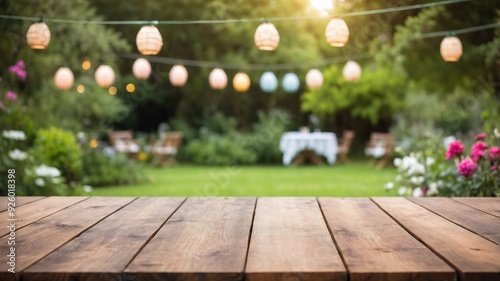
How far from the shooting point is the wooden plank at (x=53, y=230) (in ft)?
5.06

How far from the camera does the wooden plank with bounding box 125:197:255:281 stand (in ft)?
4.54

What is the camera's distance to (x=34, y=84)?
8875mm

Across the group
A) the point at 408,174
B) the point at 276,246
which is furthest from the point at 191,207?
the point at 408,174

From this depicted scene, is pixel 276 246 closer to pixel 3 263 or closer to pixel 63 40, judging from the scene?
pixel 3 263

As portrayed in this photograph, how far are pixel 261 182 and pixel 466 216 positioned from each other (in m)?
8.34

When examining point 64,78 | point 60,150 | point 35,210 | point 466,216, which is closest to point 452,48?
point 466,216

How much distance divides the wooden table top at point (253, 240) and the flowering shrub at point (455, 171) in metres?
2.31

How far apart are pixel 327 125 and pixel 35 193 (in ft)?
43.6

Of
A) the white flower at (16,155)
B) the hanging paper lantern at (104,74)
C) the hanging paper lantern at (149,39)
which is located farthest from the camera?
the hanging paper lantern at (104,74)

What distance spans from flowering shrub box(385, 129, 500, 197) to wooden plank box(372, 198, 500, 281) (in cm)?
256

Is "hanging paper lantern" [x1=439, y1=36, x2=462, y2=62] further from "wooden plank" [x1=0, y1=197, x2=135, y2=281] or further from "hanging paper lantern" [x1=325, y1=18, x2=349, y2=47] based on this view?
"wooden plank" [x1=0, y1=197, x2=135, y2=281]

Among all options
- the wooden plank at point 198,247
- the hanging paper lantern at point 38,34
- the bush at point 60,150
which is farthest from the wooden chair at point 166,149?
the wooden plank at point 198,247

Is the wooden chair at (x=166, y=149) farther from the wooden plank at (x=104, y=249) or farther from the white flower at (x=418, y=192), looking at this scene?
the wooden plank at (x=104, y=249)

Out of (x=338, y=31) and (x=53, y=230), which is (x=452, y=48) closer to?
(x=338, y=31)
